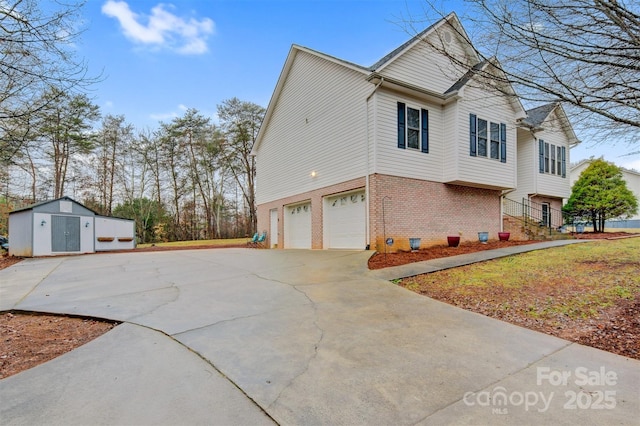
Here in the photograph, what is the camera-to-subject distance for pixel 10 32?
416 cm

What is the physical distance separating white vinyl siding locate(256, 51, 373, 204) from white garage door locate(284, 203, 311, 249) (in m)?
0.89

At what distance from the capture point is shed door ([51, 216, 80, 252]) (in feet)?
50.8

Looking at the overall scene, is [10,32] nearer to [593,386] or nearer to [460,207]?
[593,386]

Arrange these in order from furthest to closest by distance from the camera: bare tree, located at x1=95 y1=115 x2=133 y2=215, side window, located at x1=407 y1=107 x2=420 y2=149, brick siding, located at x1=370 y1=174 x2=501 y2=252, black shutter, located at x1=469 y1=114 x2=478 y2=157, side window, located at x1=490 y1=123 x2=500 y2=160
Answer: bare tree, located at x1=95 y1=115 x2=133 y2=215, side window, located at x1=490 y1=123 x2=500 y2=160, black shutter, located at x1=469 y1=114 x2=478 y2=157, side window, located at x1=407 y1=107 x2=420 y2=149, brick siding, located at x1=370 y1=174 x2=501 y2=252

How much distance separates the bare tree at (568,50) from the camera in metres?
3.43

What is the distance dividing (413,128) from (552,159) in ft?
37.1

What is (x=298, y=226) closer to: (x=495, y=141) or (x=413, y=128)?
(x=413, y=128)

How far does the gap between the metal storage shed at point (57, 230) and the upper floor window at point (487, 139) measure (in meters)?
19.6

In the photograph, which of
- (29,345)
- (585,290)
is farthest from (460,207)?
(29,345)

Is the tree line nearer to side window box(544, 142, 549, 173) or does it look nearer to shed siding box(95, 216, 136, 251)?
shed siding box(95, 216, 136, 251)

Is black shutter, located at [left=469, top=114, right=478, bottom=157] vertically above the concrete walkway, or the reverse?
black shutter, located at [left=469, top=114, right=478, bottom=157]

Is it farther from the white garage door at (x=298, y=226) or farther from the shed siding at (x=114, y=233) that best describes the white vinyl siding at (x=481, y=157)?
the shed siding at (x=114, y=233)

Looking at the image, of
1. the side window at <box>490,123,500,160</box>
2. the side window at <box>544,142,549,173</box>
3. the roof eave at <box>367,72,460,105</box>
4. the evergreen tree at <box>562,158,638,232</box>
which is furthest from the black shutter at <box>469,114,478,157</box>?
the evergreen tree at <box>562,158,638,232</box>

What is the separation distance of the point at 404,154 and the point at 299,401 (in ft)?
32.0
